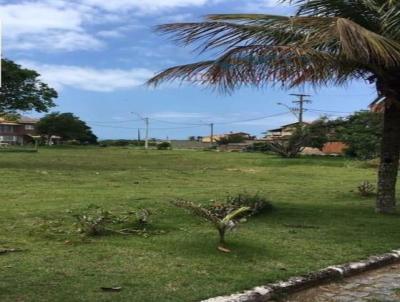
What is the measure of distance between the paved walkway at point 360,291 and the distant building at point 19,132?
113 m

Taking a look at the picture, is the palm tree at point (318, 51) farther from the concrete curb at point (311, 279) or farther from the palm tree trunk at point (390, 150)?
the concrete curb at point (311, 279)

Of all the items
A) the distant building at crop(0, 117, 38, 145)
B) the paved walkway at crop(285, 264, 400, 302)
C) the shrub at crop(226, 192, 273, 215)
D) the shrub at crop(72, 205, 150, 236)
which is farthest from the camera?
the distant building at crop(0, 117, 38, 145)

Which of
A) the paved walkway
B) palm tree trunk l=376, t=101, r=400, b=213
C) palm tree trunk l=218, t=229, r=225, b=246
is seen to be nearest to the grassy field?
palm tree trunk l=218, t=229, r=225, b=246

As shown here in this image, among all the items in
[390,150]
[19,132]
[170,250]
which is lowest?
[170,250]

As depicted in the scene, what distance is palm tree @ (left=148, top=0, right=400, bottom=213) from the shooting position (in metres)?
9.43

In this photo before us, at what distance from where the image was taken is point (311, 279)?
6.69 meters

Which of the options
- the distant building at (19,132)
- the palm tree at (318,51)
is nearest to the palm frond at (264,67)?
the palm tree at (318,51)

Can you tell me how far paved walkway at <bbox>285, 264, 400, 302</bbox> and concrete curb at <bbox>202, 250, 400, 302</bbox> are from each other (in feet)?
0.25

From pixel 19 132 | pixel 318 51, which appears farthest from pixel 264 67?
pixel 19 132

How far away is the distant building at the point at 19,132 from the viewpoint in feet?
381

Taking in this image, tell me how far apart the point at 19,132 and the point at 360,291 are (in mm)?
120336

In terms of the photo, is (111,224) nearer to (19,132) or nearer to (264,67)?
(264,67)

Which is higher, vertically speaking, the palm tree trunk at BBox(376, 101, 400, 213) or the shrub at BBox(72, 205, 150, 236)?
the palm tree trunk at BBox(376, 101, 400, 213)

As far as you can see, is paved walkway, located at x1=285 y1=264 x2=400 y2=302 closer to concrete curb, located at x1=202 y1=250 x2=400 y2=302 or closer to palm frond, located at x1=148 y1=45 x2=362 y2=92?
concrete curb, located at x1=202 y1=250 x2=400 y2=302
